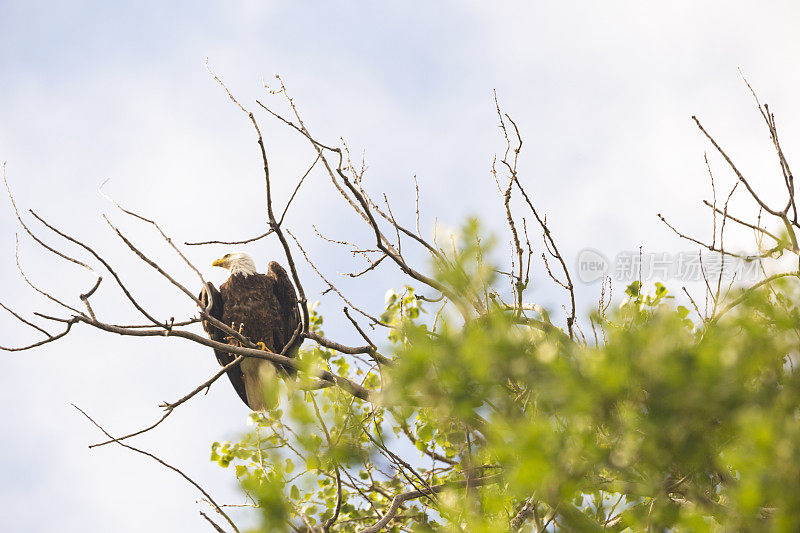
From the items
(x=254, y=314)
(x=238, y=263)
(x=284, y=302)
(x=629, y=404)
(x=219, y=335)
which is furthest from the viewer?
(x=238, y=263)

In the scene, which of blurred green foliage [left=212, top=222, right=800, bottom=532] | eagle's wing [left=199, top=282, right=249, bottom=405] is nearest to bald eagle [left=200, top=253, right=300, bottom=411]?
eagle's wing [left=199, top=282, right=249, bottom=405]

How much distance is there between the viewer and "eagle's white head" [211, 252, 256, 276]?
5133 millimetres

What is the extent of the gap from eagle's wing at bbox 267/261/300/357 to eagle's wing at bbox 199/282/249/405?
44 cm

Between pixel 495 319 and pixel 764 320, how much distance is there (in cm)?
72

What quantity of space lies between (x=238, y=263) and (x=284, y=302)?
0.62 metres

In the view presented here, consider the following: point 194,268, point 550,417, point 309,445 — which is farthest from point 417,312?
point 550,417

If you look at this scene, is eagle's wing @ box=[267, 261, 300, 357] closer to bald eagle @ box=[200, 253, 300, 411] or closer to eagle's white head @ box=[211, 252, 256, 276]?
bald eagle @ box=[200, 253, 300, 411]

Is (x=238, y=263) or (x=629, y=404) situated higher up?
(x=238, y=263)

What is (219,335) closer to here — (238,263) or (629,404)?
(238,263)

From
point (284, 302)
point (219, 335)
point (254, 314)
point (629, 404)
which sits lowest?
point (629, 404)

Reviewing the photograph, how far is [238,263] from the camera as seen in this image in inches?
209

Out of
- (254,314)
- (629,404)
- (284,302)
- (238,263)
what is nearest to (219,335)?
(254,314)

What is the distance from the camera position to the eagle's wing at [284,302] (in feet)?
16.1

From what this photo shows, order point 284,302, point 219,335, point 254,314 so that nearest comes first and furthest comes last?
point 219,335
point 254,314
point 284,302
